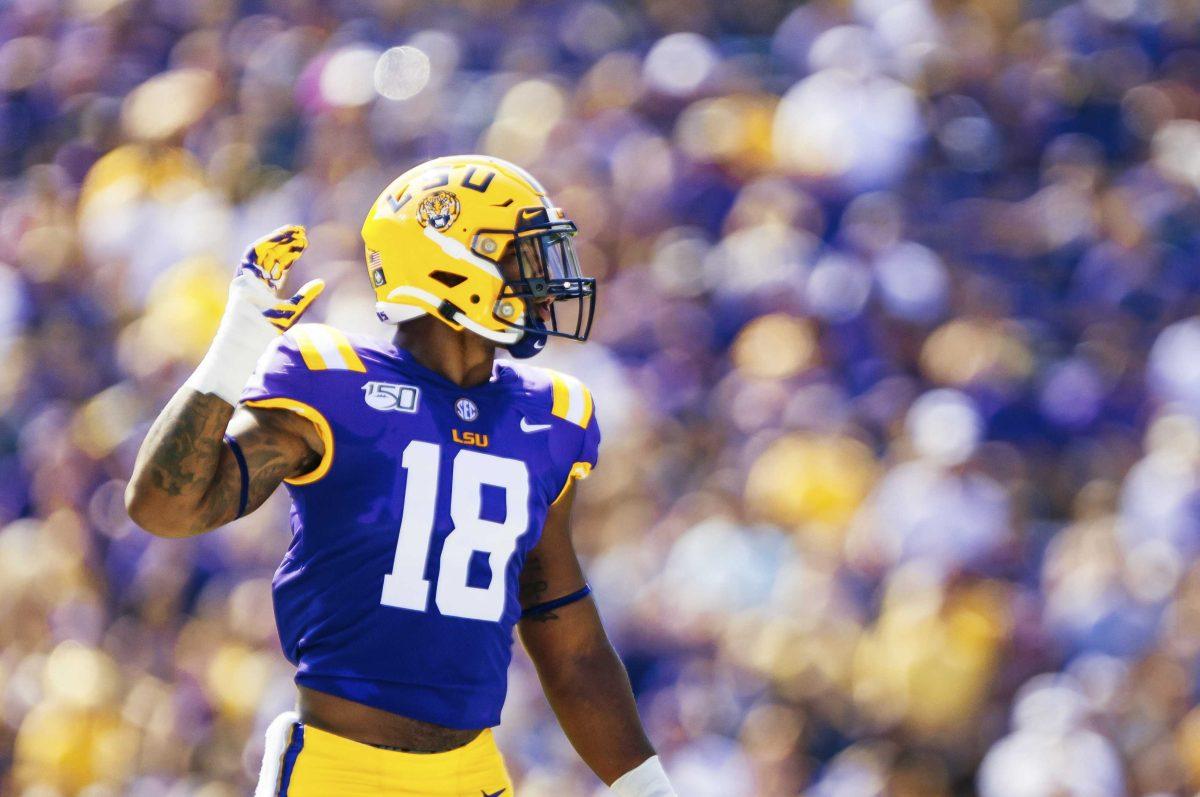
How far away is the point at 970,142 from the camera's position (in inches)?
316

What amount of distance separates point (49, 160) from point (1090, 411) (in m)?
6.39

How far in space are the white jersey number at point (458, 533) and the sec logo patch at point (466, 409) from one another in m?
0.08

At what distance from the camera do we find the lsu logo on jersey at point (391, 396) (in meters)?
3.21

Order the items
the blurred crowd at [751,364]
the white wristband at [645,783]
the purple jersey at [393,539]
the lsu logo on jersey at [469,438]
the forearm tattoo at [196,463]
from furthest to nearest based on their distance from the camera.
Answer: the blurred crowd at [751,364] < the white wristband at [645,783] < the lsu logo on jersey at [469,438] < the purple jersey at [393,539] < the forearm tattoo at [196,463]

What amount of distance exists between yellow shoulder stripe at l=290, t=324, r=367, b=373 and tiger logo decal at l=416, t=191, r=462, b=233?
1.09 ft

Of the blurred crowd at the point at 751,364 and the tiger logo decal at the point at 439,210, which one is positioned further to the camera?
the blurred crowd at the point at 751,364

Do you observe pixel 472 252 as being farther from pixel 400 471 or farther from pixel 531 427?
pixel 400 471

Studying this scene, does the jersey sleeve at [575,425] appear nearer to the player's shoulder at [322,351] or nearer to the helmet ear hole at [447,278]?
the helmet ear hole at [447,278]

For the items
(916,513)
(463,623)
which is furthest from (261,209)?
(463,623)

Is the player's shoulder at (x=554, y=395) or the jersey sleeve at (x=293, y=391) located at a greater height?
the jersey sleeve at (x=293, y=391)

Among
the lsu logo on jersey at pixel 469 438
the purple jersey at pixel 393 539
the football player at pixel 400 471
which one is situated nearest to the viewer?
the football player at pixel 400 471

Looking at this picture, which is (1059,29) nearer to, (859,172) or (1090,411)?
(859,172)

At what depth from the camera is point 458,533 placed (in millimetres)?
3248

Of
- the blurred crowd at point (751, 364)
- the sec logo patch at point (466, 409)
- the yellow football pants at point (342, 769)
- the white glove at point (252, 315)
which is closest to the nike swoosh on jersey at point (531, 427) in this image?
the sec logo patch at point (466, 409)
